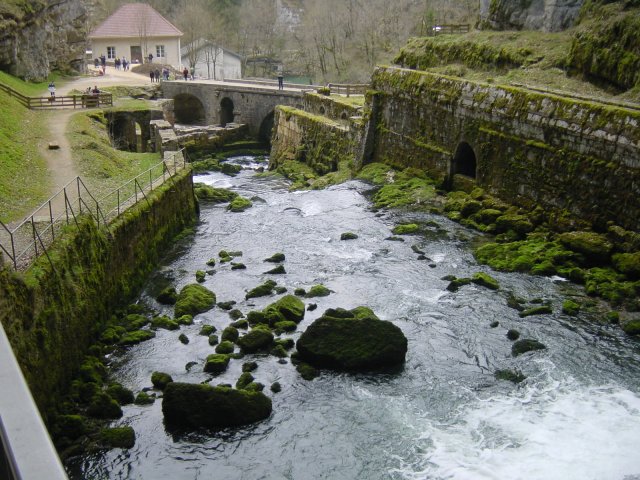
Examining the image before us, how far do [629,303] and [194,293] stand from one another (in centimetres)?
1250

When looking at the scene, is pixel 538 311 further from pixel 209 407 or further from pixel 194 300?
pixel 194 300

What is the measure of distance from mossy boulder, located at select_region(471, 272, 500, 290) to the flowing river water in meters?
0.23

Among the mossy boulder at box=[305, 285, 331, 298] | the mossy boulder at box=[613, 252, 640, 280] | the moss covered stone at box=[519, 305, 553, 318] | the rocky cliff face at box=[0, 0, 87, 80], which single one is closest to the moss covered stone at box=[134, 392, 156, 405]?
the mossy boulder at box=[305, 285, 331, 298]

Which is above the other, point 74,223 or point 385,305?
point 74,223

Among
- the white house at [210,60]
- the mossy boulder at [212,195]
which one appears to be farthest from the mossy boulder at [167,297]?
the white house at [210,60]

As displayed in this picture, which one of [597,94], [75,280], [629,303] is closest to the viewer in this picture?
[75,280]

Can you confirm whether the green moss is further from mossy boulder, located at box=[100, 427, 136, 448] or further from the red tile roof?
the red tile roof

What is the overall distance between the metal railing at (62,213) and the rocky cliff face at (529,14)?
65.7 ft

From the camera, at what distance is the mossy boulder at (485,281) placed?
20.9 metres

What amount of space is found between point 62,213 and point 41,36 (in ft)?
103

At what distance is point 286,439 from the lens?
46.2 ft

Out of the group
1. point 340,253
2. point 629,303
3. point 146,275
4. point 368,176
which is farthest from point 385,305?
point 368,176

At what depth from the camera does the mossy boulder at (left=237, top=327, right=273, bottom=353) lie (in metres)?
17.8

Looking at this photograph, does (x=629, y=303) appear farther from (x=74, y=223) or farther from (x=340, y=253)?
(x=74, y=223)
